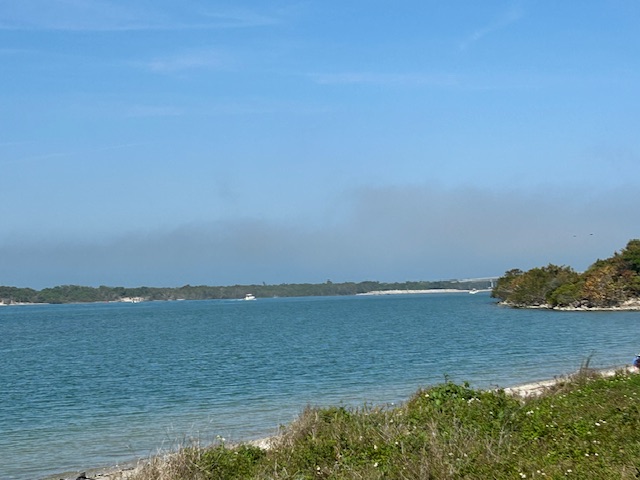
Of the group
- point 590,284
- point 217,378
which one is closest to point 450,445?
point 217,378

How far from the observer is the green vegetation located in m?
111

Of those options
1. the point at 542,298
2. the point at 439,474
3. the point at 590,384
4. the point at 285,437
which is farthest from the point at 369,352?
the point at 542,298

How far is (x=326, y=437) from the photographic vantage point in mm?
13805

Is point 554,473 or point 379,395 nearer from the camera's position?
point 554,473

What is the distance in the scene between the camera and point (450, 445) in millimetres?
11516

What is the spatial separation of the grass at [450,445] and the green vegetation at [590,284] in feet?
331

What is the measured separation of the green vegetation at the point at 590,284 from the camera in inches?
4353

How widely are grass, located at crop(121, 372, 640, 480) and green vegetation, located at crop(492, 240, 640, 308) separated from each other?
331ft

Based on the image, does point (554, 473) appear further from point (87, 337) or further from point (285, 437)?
point (87, 337)

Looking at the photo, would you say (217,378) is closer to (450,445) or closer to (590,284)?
(450,445)

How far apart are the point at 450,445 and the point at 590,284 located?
A: 109 m

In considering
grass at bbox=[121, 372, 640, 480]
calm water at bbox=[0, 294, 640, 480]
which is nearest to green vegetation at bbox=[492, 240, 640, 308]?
calm water at bbox=[0, 294, 640, 480]

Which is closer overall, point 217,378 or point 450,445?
point 450,445

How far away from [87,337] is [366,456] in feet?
252
